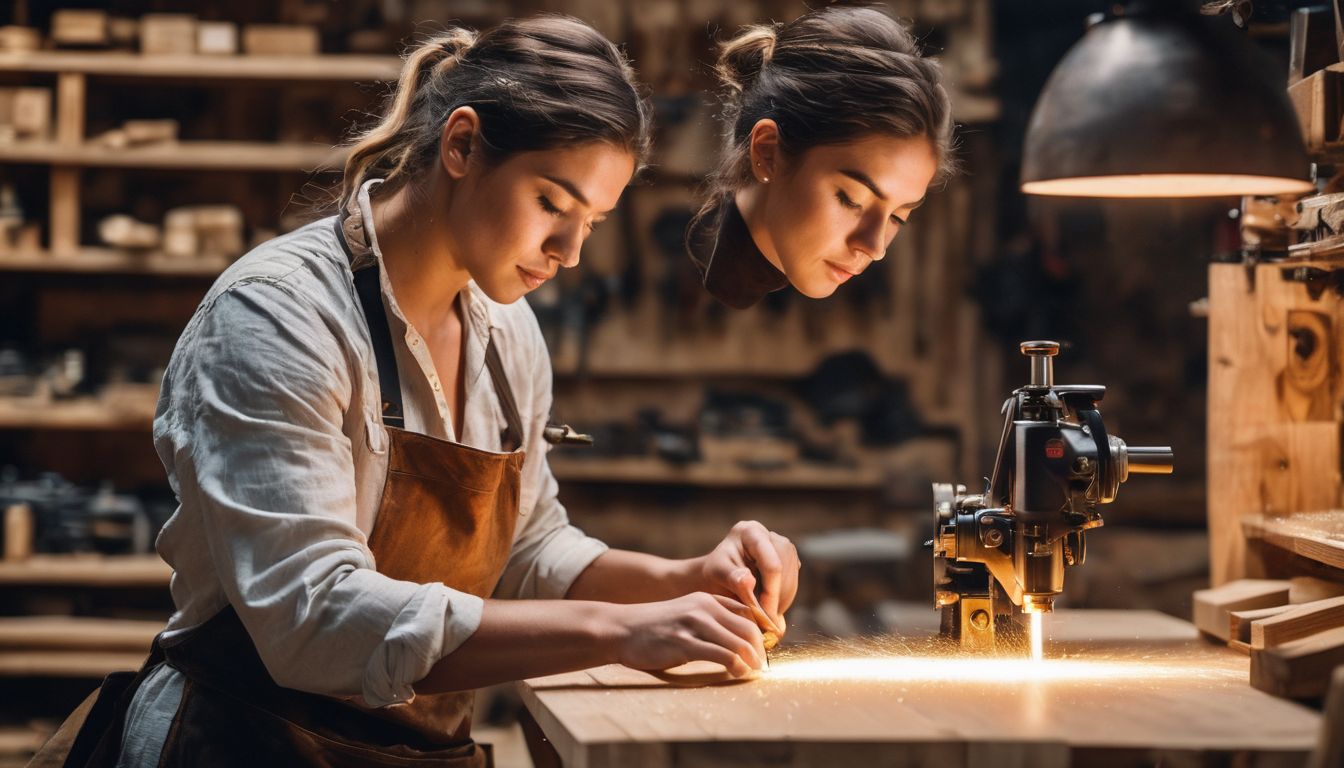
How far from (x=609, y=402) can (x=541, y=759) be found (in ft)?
9.02

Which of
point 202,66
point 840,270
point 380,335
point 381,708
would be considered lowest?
point 381,708

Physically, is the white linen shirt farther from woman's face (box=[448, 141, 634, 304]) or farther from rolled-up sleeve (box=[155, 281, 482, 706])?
woman's face (box=[448, 141, 634, 304])

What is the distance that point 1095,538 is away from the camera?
4.53 metres

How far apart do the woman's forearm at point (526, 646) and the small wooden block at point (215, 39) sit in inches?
133

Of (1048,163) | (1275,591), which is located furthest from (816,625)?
(1048,163)

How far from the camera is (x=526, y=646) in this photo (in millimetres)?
1638

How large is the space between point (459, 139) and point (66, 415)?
300 cm

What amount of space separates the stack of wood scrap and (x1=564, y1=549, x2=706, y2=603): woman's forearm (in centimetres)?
83

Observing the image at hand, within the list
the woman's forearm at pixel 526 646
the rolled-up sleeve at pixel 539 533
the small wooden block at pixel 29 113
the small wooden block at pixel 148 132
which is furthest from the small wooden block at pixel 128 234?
the woman's forearm at pixel 526 646

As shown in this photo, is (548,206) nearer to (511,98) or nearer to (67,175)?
(511,98)

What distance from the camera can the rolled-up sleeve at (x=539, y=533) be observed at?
221cm

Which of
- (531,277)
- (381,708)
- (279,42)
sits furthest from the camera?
(279,42)

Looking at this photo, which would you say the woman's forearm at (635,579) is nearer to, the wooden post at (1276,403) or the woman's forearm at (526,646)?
the woman's forearm at (526,646)

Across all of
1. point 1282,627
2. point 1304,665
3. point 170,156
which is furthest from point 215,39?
point 1304,665
